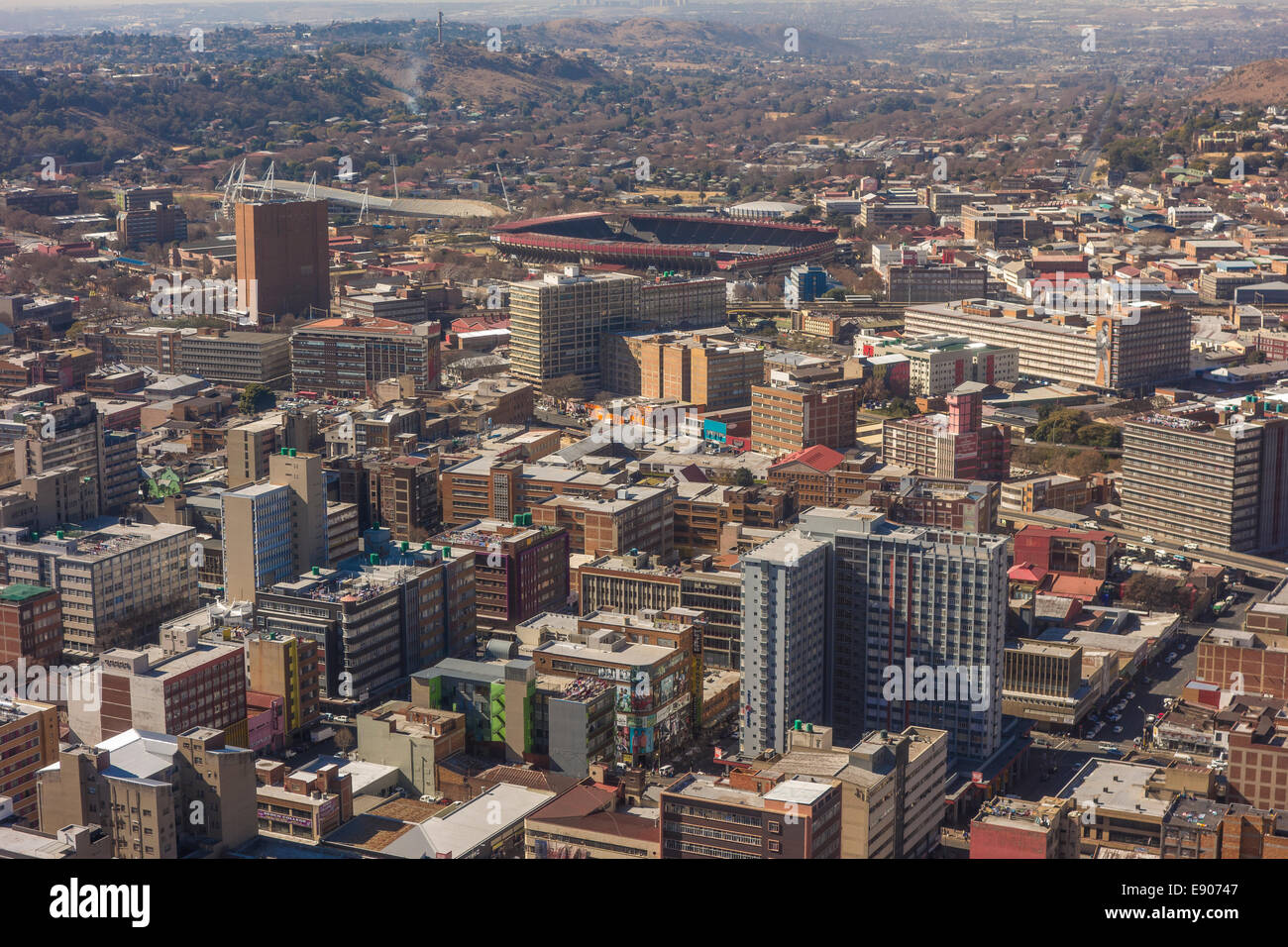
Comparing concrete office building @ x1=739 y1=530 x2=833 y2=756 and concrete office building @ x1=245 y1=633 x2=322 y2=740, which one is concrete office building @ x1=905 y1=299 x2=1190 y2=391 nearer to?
concrete office building @ x1=739 y1=530 x2=833 y2=756

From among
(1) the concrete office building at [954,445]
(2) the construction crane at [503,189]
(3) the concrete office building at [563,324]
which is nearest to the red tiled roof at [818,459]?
(1) the concrete office building at [954,445]

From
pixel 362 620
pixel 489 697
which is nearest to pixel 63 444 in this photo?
pixel 362 620

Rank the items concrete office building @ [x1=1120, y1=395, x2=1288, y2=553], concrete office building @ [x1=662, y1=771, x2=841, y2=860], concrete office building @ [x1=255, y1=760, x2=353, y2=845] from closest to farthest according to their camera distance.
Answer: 1. concrete office building @ [x1=662, y1=771, x2=841, y2=860]
2. concrete office building @ [x1=255, y1=760, x2=353, y2=845]
3. concrete office building @ [x1=1120, y1=395, x2=1288, y2=553]

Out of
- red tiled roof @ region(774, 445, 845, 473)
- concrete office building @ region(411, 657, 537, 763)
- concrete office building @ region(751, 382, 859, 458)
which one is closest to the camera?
concrete office building @ region(411, 657, 537, 763)

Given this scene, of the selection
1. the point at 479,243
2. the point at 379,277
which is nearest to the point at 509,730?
the point at 379,277

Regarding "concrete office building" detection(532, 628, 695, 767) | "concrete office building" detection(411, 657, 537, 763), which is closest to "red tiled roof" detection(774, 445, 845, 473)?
"concrete office building" detection(532, 628, 695, 767)

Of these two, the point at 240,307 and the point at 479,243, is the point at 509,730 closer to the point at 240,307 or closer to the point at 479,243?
the point at 240,307
